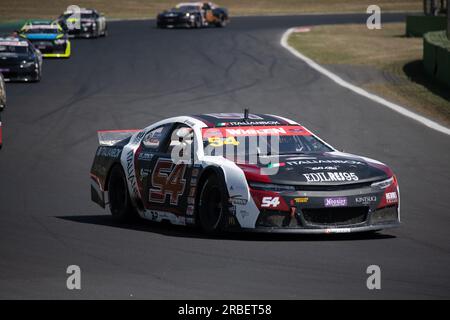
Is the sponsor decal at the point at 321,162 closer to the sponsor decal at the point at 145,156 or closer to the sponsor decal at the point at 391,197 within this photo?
the sponsor decal at the point at 391,197

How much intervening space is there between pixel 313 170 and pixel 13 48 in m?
21.1

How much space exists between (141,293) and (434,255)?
116 inches

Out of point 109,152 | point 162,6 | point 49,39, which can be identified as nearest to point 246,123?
point 109,152

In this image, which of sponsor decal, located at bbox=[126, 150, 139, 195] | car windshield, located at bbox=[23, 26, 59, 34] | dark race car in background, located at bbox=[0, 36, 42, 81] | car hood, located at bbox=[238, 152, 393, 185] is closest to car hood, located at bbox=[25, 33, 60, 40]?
car windshield, located at bbox=[23, 26, 59, 34]

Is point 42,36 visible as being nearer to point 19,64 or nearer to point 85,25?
point 19,64

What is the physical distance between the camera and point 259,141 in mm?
11852

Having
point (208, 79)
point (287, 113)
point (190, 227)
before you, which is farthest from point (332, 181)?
point (208, 79)

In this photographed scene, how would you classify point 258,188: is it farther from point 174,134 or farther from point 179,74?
point 179,74

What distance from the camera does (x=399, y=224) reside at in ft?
36.4

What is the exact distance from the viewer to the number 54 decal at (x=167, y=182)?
11789 millimetres

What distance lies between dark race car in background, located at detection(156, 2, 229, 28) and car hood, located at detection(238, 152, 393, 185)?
4048 cm

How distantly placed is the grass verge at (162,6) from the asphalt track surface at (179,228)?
92.9 ft
